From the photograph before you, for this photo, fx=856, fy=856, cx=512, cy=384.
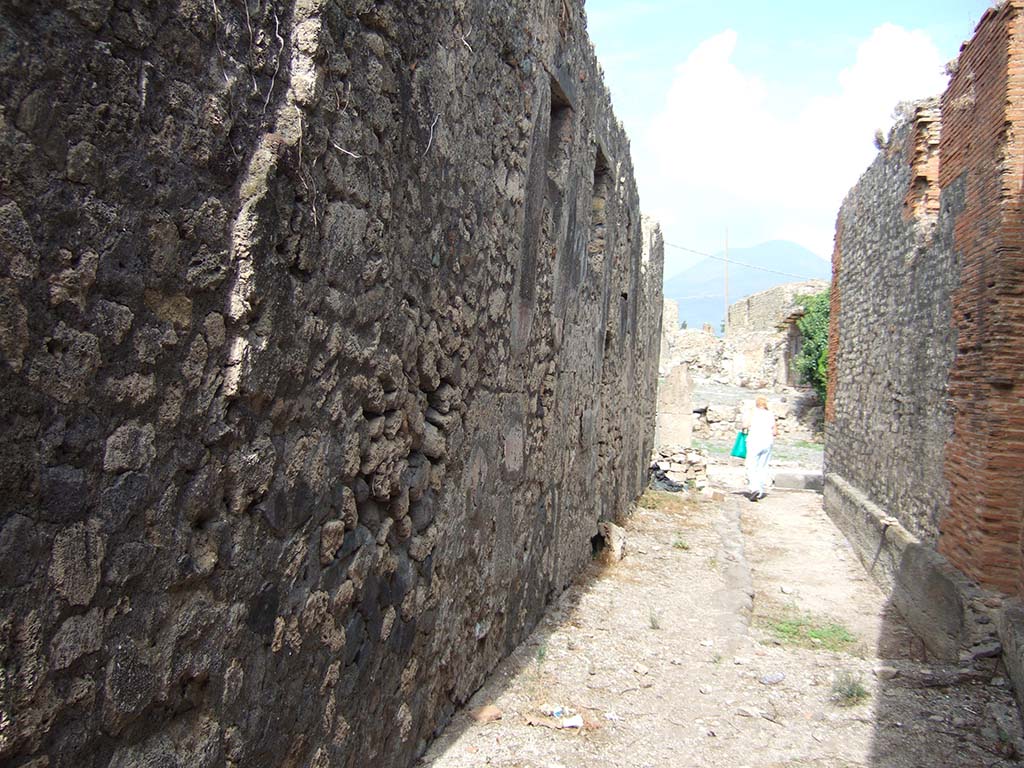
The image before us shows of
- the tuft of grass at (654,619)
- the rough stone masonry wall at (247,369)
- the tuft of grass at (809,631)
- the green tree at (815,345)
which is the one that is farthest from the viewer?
the green tree at (815,345)

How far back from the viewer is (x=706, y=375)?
30.2 metres

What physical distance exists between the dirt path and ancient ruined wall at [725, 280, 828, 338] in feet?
68.4

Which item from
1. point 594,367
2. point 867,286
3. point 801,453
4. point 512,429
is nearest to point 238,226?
point 512,429

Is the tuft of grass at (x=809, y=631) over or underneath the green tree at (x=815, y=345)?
underneath

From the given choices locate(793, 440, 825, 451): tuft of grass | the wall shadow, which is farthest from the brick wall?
locate(793, 440, 825, 451): tuft of grass

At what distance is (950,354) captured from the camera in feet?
21.4

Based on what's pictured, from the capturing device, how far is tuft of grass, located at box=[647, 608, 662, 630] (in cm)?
537

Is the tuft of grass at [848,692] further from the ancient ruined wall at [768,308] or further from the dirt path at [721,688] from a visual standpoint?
the ancient ruined wall at [768,308]

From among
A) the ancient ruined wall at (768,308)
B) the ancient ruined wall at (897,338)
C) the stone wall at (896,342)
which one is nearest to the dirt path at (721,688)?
the ancient ruined wall at (897,338)

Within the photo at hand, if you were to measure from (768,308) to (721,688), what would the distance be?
28602mm

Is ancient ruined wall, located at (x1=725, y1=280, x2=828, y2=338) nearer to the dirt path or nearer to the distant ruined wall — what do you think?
the distant ruined wall

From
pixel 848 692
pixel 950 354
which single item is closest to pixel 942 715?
pixel 848 692

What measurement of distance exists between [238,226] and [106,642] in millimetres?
869

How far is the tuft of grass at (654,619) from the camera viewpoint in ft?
17.6
